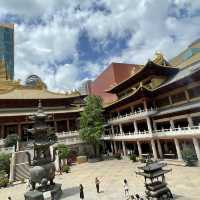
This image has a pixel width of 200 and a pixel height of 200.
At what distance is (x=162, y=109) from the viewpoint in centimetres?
2959

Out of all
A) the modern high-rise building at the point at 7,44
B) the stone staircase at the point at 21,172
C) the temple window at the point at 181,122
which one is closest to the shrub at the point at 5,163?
the stone staircase at the point at 21,172

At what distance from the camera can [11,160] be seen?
26.9 m

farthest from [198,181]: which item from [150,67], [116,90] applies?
[116,90]

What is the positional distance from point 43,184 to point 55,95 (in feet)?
105

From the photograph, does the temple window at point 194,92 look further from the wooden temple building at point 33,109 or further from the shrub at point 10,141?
the shrub at point 10,141

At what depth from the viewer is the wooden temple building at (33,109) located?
1524 inches

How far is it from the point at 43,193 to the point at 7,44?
13126 centimetres

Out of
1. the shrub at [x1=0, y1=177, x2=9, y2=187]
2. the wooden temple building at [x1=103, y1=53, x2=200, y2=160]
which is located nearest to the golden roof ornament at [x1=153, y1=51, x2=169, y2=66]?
the wooden temple building at [x1=103, y1=53, x2=200, y2=160]

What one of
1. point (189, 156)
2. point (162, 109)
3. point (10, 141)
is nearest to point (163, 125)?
point (162, 109)

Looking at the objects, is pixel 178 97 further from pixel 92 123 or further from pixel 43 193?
pixel 43 193

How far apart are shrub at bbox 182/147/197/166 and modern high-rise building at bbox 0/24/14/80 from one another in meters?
123

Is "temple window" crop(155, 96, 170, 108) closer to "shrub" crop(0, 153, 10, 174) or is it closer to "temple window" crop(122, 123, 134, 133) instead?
"temple window" crop(122, 123, 134, 133)

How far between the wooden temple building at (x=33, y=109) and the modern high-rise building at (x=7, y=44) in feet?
286

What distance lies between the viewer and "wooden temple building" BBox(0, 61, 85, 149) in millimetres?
38719
